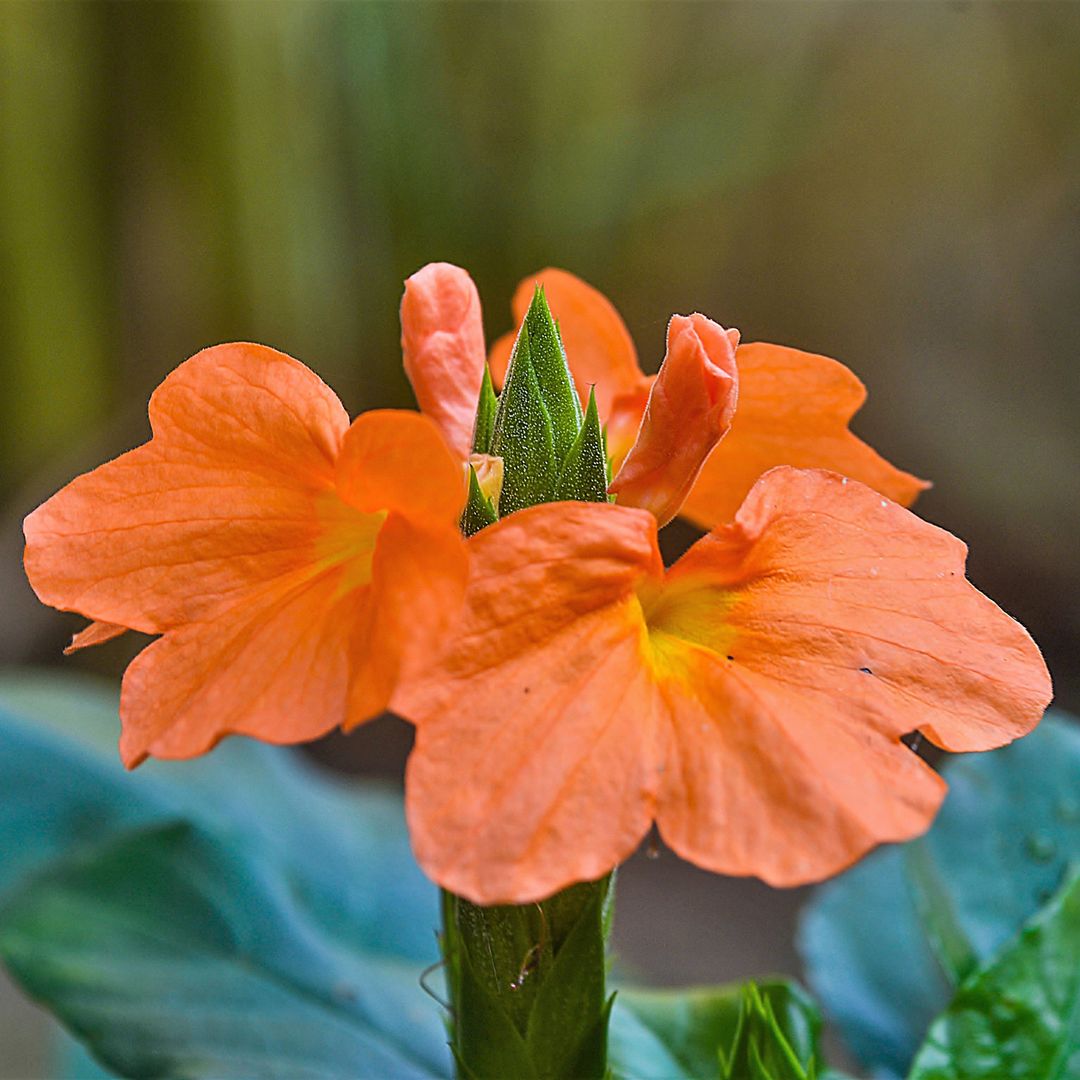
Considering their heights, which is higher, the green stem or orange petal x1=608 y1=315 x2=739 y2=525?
orange petal x1=608 y1=315 x2=739 y2=525

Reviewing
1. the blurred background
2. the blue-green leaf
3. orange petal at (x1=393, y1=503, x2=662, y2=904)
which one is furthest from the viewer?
the blurred background

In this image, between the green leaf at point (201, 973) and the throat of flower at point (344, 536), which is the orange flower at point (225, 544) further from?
the green leaf at point (201, 973)

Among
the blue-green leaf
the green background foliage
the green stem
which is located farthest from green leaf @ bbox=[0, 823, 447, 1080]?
the green background foliage

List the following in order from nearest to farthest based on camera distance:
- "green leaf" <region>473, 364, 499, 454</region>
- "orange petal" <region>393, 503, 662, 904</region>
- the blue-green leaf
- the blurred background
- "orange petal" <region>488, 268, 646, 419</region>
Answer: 1. "orange petal" <region>393, 503, 662, 904</region>
2. "green leaf" <region>473, 364, 499, 454</region>
3. "orange petal" <region>488, 268, 646, 419</region>
4. the blue-green leaf
5. the blurred background

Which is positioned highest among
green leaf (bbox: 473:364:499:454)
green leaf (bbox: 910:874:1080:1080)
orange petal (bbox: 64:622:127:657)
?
green leaf (bbox: 473:364:499:454)

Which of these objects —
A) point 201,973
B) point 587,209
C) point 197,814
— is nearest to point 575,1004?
point 201,973

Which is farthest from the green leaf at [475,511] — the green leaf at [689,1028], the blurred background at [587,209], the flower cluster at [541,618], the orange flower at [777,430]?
the blurred background at [587,209]

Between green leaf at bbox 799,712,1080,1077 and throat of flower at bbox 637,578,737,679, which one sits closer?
throat of flower at bbox 637,578,737,679

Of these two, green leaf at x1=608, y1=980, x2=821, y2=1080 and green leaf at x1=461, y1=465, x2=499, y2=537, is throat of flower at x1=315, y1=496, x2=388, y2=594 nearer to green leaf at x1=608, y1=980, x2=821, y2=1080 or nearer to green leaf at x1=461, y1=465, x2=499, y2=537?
green leaf at x1=461, y1=465, x2=499, y2=537
